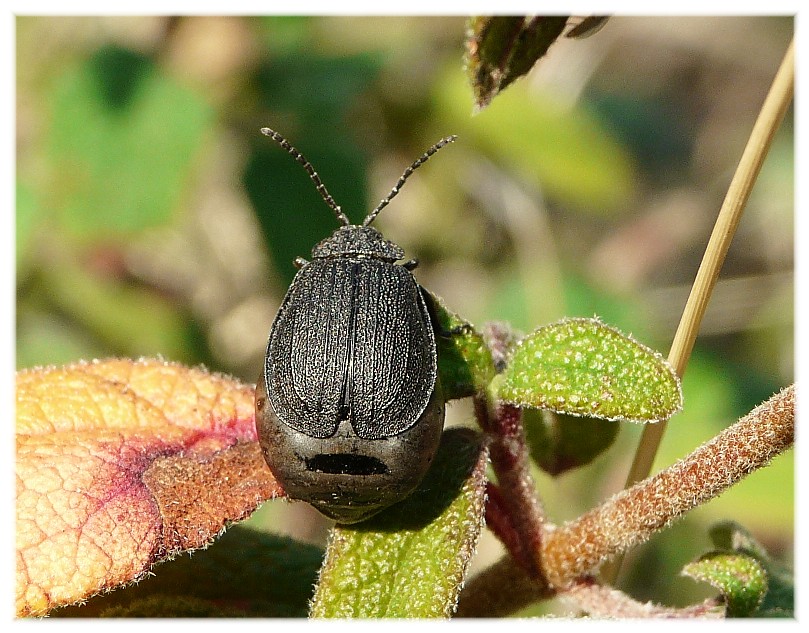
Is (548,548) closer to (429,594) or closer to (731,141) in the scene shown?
(429,594)

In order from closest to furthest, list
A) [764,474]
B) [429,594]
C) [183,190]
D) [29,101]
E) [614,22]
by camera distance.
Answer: [429,594], [764,474], [183,190], [29,101], [614,22]

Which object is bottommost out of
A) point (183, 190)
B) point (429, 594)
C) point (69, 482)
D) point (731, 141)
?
point (429, 594)

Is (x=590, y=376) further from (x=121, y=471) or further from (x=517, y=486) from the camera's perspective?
(x=121, y=471)

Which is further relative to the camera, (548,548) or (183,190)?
(183,190)

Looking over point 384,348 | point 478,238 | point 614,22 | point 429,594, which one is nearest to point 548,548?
point 429,594

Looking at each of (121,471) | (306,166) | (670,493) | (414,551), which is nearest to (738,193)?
(670,493)

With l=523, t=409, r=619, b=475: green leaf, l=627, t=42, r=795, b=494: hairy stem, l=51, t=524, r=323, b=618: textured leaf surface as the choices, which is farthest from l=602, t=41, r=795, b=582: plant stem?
l=51, t=524, r=323, b=618: textured leaf surface
